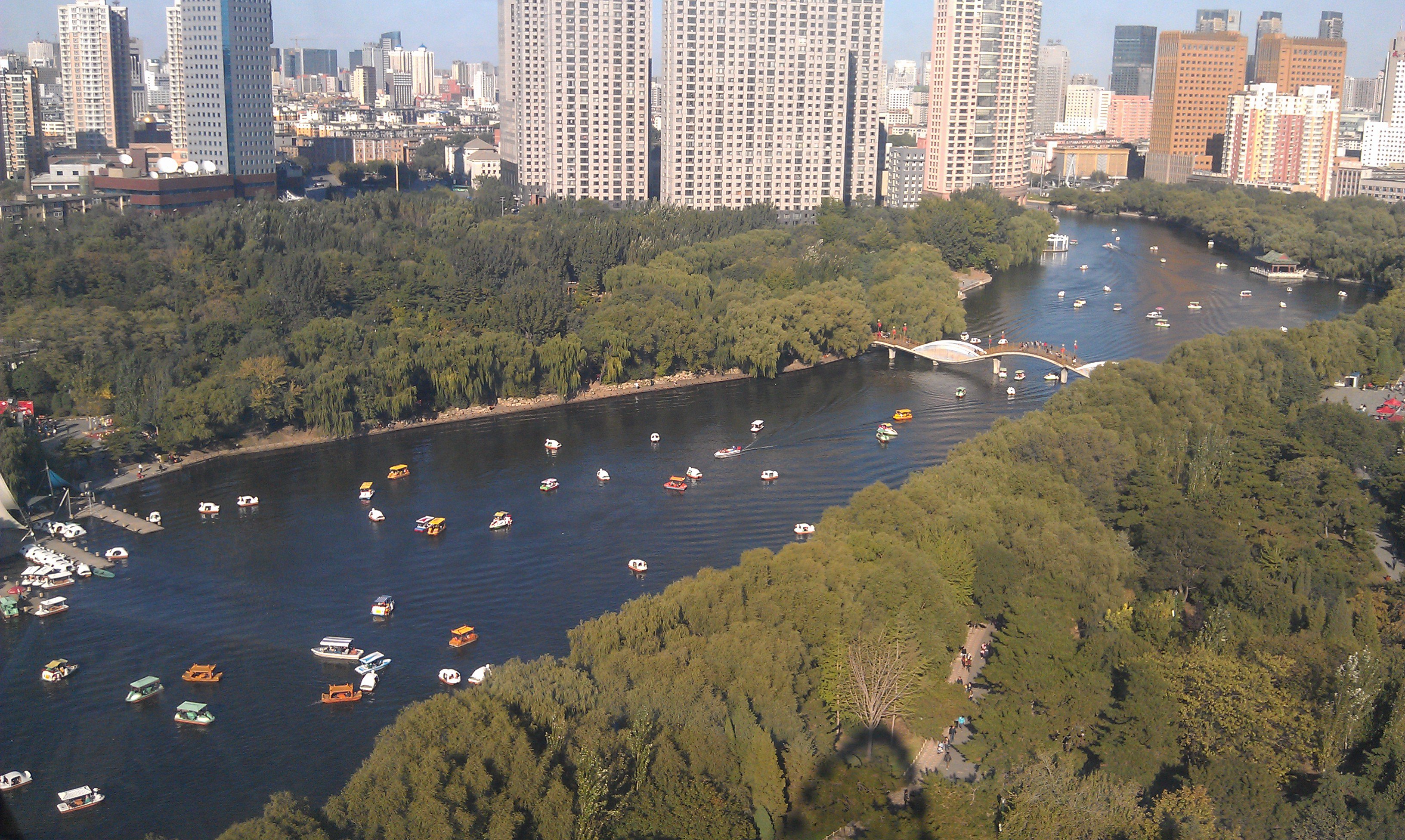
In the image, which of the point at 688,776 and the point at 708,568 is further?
the point at 708,568

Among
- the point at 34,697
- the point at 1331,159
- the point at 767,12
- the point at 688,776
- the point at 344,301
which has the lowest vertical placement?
the point at 34,697

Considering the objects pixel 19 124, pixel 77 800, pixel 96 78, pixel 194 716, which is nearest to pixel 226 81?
pixel 19 124

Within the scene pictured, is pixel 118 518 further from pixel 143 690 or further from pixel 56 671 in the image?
pixel 143 690

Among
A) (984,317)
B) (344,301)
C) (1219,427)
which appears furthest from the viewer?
(984,317)

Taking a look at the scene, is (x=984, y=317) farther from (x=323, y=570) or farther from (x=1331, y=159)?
(x=1331, y=159)

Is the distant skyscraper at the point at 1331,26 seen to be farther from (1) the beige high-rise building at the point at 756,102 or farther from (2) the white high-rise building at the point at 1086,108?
(1) the beige high-rise building at the point at 756,102

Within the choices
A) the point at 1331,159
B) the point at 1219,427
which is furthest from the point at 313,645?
the point at 1331,159

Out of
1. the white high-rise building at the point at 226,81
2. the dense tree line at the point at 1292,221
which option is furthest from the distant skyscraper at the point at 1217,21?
the white high-rise building at the point at 226,81
